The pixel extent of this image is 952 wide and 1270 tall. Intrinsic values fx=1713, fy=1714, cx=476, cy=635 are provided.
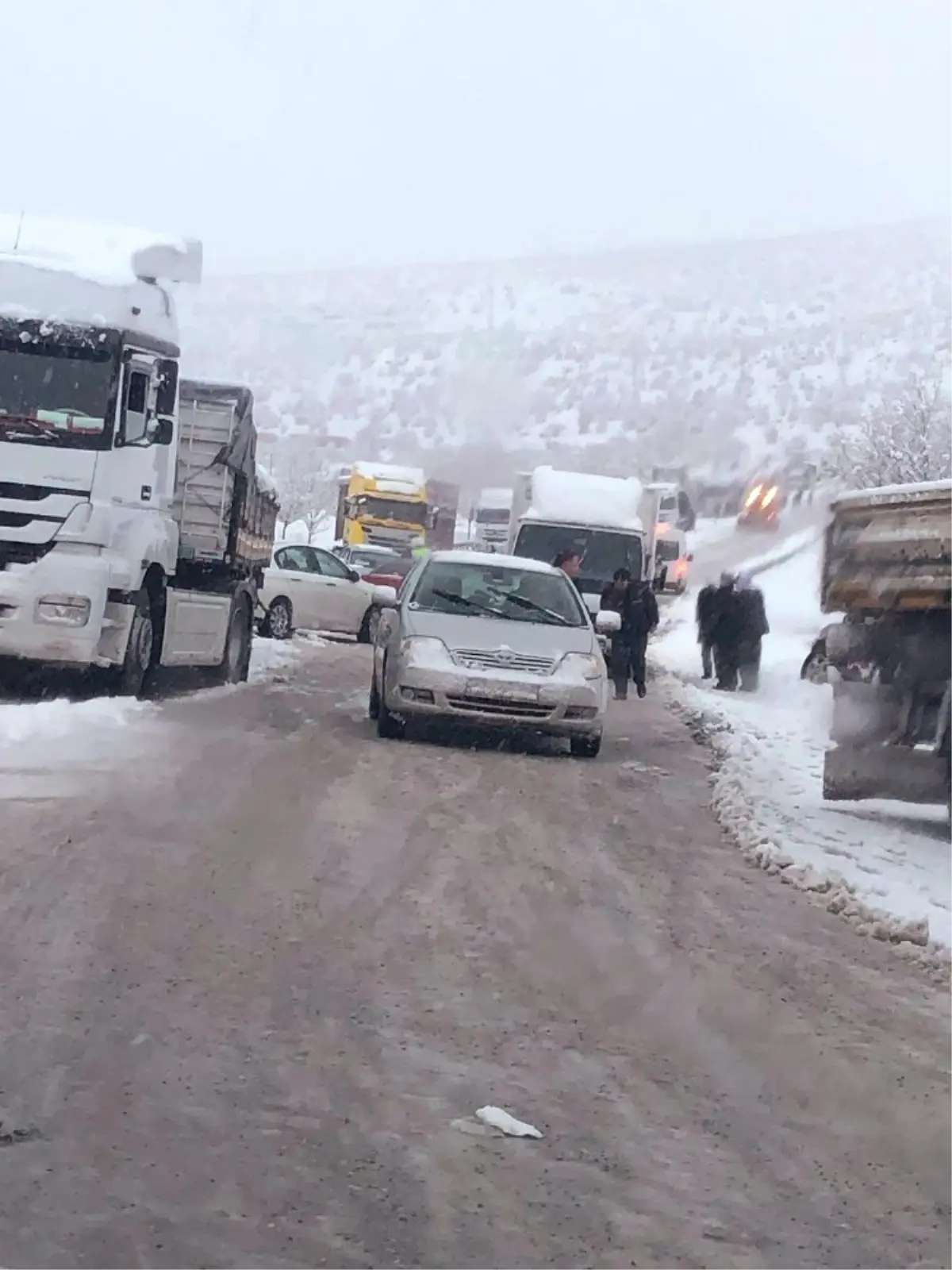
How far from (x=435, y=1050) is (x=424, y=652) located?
7.81 meters

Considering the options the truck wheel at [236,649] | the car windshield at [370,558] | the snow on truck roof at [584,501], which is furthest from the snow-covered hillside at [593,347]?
the truck wheel at [236,649]

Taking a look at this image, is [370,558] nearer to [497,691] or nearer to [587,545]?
[587,545]

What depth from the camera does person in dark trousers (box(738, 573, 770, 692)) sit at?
2288 cm

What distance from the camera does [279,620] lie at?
26203 millimetres

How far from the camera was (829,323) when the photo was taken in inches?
4205

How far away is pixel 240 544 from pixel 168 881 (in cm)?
1033

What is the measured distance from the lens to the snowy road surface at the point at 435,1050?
3951mm

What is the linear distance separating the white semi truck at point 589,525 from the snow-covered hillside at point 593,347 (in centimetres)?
5640

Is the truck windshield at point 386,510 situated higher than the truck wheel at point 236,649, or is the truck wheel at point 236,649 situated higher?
the truck windshield at point 386,510

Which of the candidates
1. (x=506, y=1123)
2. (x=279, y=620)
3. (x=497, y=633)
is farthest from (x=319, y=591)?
(x=506, y=1123)

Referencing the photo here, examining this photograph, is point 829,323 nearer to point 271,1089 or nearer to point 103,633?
point 103,633

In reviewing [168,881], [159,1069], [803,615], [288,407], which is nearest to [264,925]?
[168,881]

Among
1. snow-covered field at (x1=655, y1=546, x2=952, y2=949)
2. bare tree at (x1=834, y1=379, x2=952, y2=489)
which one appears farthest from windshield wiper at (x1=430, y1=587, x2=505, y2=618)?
bare tree at (x1=834, y1=379, x2=952, y2=489)

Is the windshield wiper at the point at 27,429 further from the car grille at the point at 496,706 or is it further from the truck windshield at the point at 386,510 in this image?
the truck windshield at the point at 386,510
